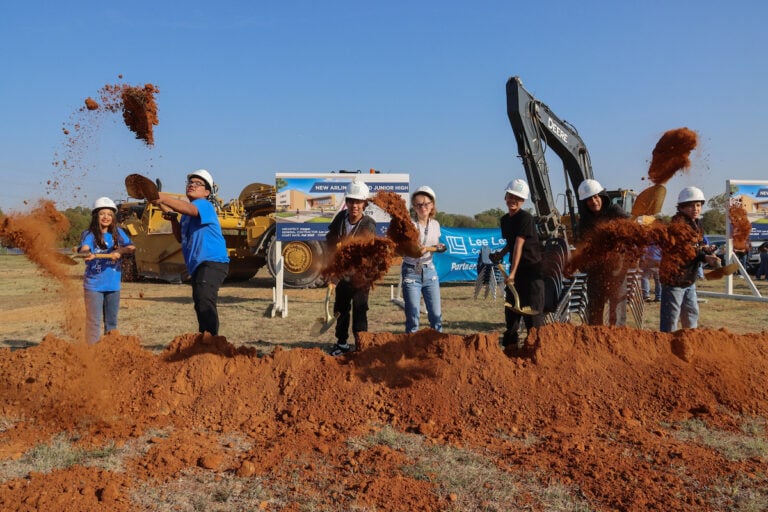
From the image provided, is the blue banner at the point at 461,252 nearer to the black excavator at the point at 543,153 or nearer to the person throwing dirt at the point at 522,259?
the black excavator at the point at 543,153

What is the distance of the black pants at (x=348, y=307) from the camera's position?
219 inches

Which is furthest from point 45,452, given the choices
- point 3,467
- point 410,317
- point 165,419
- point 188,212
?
point 410,317

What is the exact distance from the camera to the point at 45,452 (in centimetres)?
335

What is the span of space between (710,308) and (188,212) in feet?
33.8

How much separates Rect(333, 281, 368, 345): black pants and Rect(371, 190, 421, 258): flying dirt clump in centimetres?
108

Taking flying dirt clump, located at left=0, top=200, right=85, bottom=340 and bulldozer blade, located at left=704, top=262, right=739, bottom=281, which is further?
bulldozer blade, located at left=704, top=262, right=739, bottom=281

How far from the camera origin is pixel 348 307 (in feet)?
18.6

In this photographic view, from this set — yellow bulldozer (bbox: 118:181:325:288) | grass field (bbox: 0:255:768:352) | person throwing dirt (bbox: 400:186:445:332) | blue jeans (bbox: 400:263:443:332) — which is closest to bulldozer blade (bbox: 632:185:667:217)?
grass field (bbox: 0:255:768:352)

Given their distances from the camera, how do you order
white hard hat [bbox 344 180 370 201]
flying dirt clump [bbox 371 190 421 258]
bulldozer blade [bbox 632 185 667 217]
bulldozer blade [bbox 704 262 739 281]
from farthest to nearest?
white hard hat [bbox 344 180 370 201] → bulldozer blade [bbox 632 185 667 217] → bulldozer blade [bbox 704 262 739 281] → flying dirt clump [bbox 371 190 421 258]

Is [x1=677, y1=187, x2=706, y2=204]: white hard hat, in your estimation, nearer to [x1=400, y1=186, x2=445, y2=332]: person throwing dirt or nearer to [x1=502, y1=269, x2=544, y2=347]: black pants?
[x1=502, y1=269, x2=544, y2=347]: black pants

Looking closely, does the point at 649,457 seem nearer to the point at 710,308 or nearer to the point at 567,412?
the point at 567,412

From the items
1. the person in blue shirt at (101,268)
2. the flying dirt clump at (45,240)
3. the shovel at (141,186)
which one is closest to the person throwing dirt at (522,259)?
the shovel at (141,186)

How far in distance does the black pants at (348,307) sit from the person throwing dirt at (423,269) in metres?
0.46

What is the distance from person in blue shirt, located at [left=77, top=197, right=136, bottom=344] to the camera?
17.2 ft
